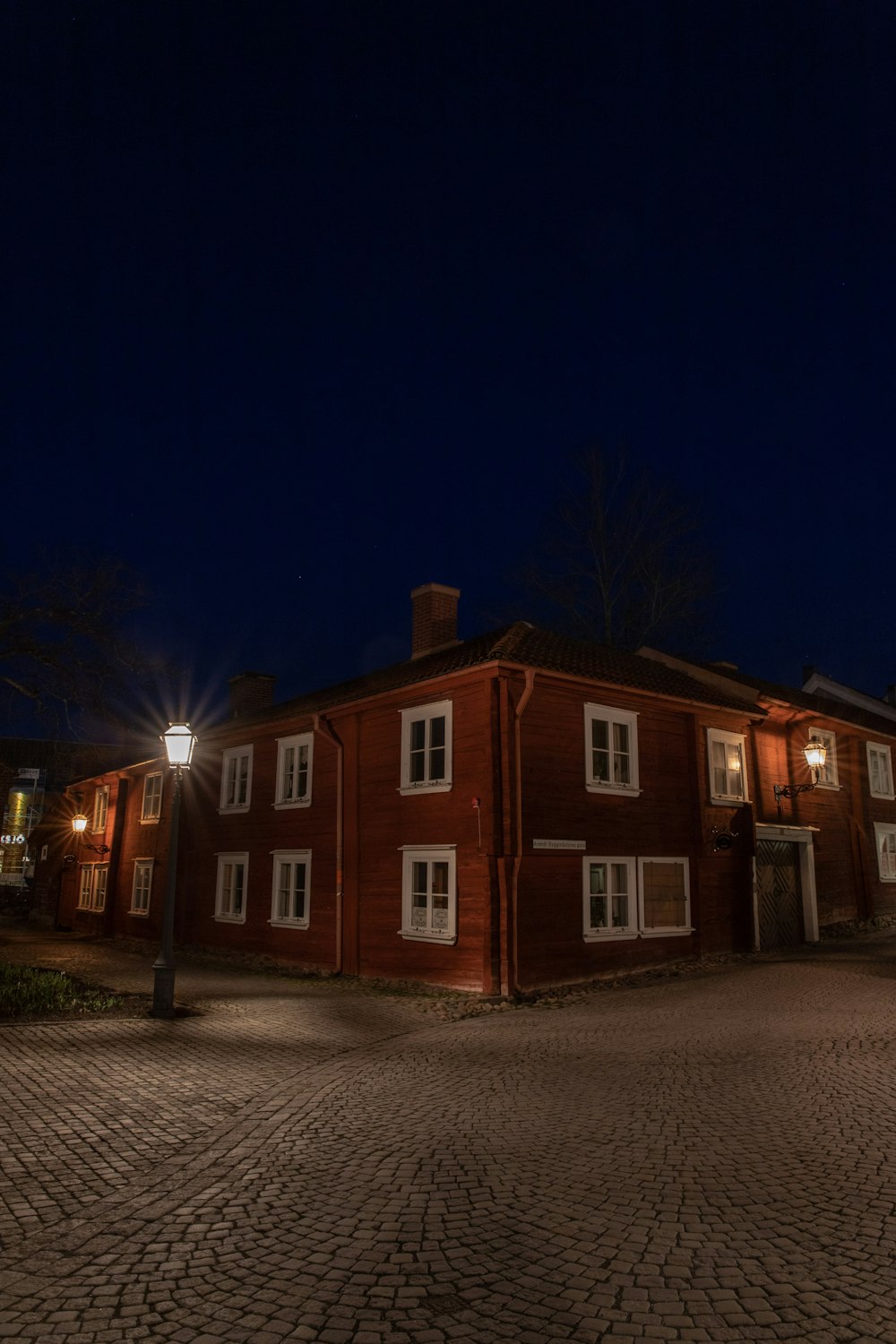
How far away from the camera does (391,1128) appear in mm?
7266

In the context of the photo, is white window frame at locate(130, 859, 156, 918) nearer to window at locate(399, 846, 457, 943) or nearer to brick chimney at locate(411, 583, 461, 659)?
brick chimney at locate(411, 583, 461, 659)

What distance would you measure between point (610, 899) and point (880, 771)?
1399cm

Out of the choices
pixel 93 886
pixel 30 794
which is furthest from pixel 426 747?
pixel 30 794

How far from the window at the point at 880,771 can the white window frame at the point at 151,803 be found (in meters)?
22.5

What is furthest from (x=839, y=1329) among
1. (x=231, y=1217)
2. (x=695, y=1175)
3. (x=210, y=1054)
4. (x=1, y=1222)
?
(x=210, y=1054)

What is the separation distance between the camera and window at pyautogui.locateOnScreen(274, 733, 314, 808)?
21.1 m

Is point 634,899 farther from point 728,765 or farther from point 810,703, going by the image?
point 810,703

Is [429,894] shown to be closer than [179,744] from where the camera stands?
No

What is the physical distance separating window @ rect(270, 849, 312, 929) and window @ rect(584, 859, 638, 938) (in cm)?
696

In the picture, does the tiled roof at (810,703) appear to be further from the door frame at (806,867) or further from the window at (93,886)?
the window at (93,886)

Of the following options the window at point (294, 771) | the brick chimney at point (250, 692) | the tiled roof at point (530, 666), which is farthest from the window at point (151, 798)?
the window at point (294, 771)

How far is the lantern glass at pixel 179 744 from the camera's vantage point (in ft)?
43.9

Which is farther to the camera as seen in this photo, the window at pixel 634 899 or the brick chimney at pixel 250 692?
the brick chimney at pixel 250 692

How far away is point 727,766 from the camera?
20766 mm
